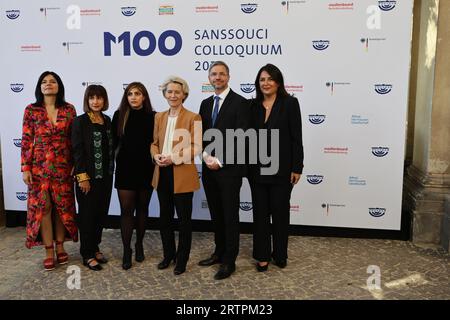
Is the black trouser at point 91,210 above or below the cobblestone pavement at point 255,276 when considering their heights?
above

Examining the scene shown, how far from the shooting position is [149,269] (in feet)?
12.7

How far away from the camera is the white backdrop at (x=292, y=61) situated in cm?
448

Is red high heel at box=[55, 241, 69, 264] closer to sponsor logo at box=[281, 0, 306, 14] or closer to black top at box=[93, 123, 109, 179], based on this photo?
black top at box=[93, 123, 109, 179]

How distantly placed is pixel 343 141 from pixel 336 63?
0.82 m

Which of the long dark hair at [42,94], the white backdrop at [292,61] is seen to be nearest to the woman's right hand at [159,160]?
the long dark hair at [42,94]

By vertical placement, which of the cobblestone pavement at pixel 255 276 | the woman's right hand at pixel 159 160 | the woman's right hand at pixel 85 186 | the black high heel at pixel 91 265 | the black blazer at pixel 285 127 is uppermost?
the black blazer at pixel 285 127

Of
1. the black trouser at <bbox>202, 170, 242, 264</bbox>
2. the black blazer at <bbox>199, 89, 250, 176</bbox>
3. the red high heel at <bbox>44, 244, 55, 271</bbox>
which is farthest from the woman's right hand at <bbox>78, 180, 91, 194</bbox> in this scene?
the black blazer at <bbox>199, 89, 250, 176</bbox>

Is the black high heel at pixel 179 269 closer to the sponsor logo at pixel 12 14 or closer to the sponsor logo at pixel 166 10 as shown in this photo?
the sponsor logo at pixel 166 10

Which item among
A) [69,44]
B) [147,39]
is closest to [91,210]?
[147,39]

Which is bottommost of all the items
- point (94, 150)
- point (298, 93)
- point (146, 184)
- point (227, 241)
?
point (227, 241)

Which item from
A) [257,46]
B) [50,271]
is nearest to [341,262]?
[257,46]

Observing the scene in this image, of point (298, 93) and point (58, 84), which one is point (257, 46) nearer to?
point (298, 93)

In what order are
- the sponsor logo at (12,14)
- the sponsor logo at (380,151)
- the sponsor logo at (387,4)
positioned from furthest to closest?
the sponsor logo at (12,14)
the sponsor logo at (380,151)
the sponsor logo at (387,4)

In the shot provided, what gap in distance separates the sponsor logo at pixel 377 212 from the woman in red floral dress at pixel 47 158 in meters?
3.07
